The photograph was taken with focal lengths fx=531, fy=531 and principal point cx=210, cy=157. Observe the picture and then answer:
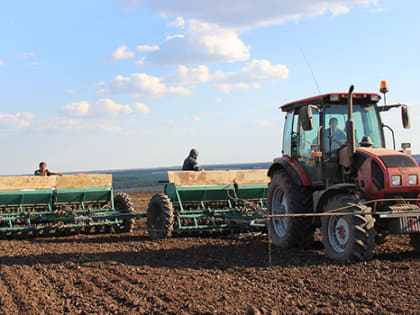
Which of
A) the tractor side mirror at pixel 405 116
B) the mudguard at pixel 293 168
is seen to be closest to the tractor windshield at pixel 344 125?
the tractor side mirror at pixel 405 116

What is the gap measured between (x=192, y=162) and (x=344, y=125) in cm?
483

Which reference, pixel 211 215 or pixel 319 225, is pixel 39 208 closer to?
pixel 211 215

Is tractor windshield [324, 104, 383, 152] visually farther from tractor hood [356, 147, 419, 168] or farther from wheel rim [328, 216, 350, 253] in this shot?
wheel rim [328, 216, 350, 253]

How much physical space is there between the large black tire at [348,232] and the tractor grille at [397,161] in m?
0.66

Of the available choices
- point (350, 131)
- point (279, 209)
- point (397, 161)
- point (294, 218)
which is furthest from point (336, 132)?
point (279, 209)

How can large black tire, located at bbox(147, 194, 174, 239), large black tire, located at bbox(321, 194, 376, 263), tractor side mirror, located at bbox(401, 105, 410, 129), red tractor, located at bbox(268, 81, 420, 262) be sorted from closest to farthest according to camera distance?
large black tire, located at bbox(321, 194, 376, 263) < red tractor, located at bbox(268, 81, 420, 262) < tractor side mirror, located at bbox(401, 105, 410, 129) < large black tire, located at bbox(147, 194, 174, 239)

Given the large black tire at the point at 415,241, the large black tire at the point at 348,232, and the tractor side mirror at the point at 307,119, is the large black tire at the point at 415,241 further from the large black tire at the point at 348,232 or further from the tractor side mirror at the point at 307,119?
the tractor side mirror at the point at 307,119

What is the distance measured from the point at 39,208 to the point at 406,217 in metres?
8.39

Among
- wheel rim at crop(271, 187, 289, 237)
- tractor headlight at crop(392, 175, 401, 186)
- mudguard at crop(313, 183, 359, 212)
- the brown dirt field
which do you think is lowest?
the brown dirt field

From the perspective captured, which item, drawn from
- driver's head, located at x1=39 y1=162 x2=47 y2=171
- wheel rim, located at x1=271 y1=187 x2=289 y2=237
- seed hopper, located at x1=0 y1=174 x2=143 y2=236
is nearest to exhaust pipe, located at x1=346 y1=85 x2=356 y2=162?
wheel rim, located at x1=271 y1=187 x2=289 y2=237

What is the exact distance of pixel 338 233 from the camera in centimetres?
738

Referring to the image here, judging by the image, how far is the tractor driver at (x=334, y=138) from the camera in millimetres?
8062

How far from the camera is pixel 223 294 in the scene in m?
5.86

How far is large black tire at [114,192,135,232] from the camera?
12.1 m
